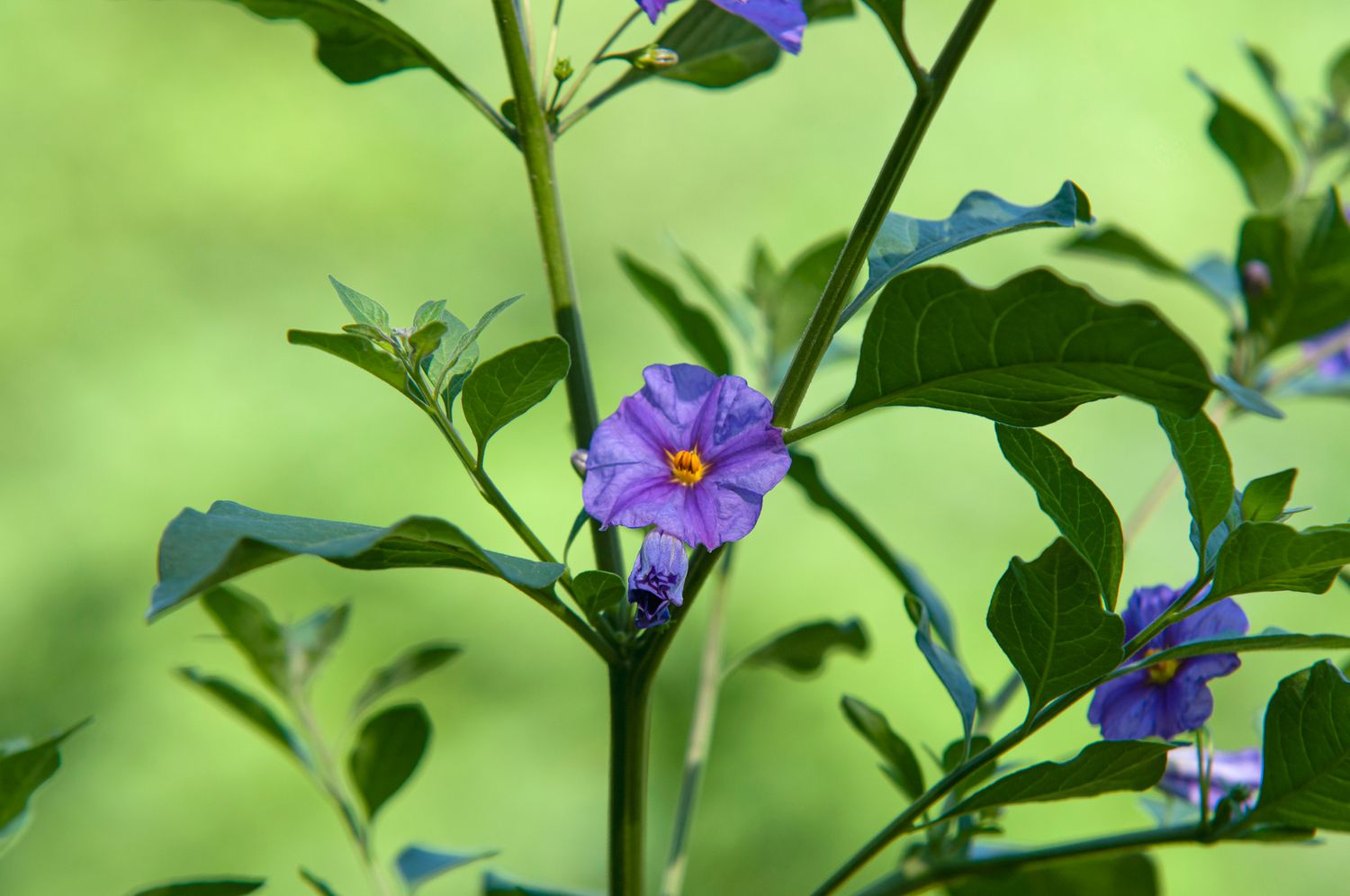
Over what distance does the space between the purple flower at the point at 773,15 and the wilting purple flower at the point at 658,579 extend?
163 millimetres

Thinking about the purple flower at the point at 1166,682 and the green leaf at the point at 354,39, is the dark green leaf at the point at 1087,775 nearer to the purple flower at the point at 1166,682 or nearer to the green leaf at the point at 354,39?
the purple flower at the point at 1166,682

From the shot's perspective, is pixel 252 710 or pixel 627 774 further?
pixel 252 710

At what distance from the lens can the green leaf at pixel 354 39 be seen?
0.48 meters

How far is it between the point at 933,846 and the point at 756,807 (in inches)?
41.3

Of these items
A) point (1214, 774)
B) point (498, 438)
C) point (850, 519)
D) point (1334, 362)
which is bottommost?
point (1214, 774)

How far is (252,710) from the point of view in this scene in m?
0.62

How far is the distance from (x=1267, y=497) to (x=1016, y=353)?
0.47 ft

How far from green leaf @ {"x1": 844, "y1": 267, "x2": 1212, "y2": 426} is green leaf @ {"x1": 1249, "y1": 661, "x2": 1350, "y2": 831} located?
0.46 ft

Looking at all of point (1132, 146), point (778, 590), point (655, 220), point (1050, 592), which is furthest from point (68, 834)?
point (1132, 146)

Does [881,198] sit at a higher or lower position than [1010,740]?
higher

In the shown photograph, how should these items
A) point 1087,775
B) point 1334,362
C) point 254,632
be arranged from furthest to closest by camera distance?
point 1334,362 < point 254,632 < point 1087,775

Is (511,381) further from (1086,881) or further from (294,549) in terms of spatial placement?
(1086,881)

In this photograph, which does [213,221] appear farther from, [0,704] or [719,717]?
[719,717]

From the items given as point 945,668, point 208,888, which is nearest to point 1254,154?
point 945,668
